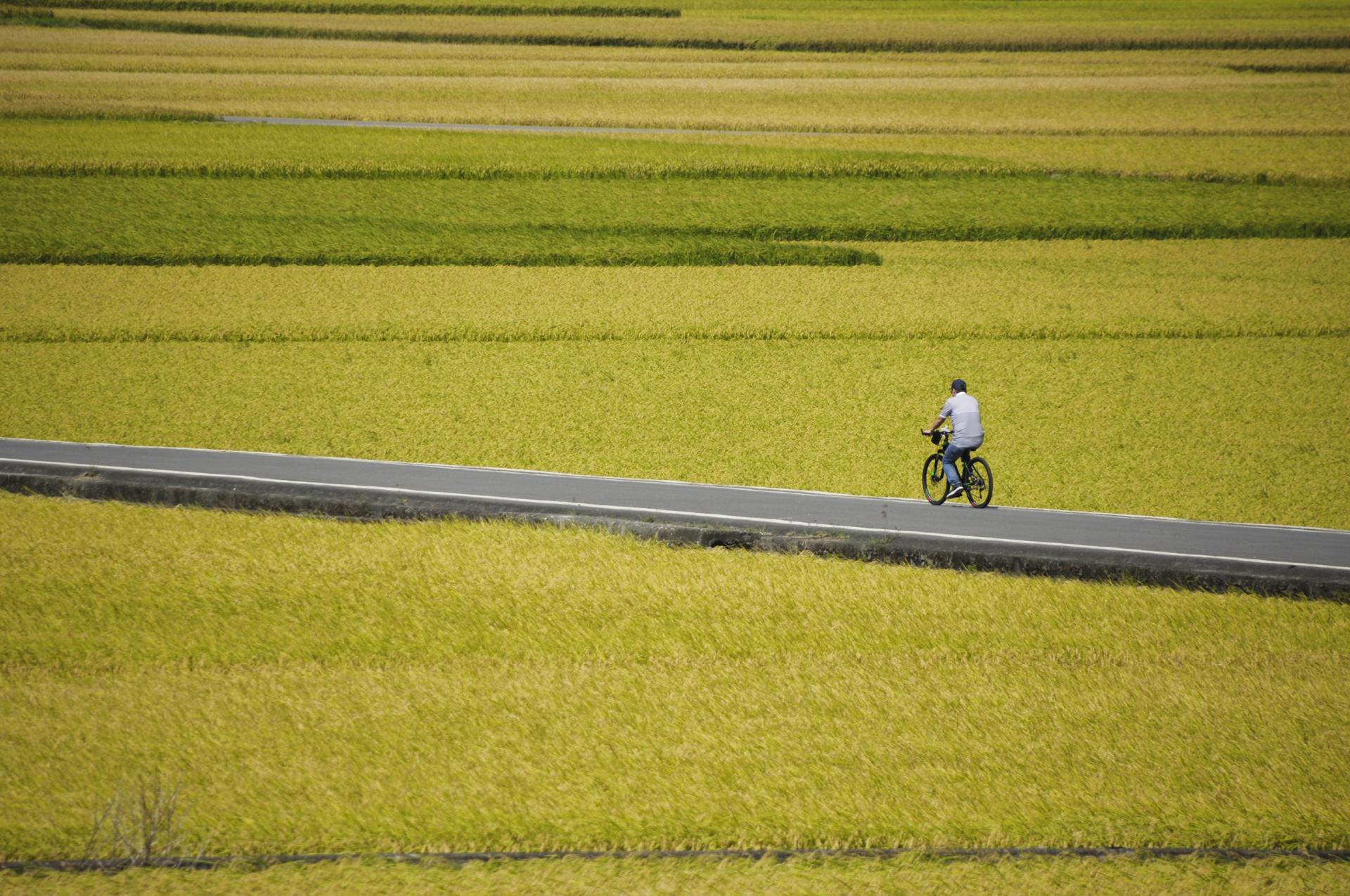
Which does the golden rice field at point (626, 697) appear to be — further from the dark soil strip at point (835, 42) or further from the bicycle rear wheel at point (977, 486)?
the dark soil strip at point (835, 42)

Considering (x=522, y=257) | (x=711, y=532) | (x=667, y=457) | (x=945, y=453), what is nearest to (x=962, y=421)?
(x=945, y=453)

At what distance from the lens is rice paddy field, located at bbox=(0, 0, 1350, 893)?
8930 millimetres

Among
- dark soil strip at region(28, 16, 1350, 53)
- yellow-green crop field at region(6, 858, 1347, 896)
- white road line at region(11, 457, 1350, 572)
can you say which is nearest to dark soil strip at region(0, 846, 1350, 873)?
yellow-green crop field at region(6, 858, 1347, 896)

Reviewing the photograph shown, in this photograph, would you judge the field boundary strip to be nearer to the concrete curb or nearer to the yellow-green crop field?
the concrete curb

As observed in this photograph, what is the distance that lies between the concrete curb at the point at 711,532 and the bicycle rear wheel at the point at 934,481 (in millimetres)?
1892

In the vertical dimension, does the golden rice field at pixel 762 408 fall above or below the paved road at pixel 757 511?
→ above

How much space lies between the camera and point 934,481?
51.9 ft

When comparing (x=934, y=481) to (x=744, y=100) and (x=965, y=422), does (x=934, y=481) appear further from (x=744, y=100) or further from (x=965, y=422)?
(x=744, y=100)

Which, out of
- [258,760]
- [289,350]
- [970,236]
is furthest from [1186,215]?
[258,760]

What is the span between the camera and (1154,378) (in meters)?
21.0

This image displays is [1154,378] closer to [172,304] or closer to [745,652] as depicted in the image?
[745,652]

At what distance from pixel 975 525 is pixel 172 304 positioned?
18570mm

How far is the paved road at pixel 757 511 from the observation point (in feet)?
44.3

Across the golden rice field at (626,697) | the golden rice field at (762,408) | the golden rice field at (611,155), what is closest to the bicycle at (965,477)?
the golden rice field at (762,408)
